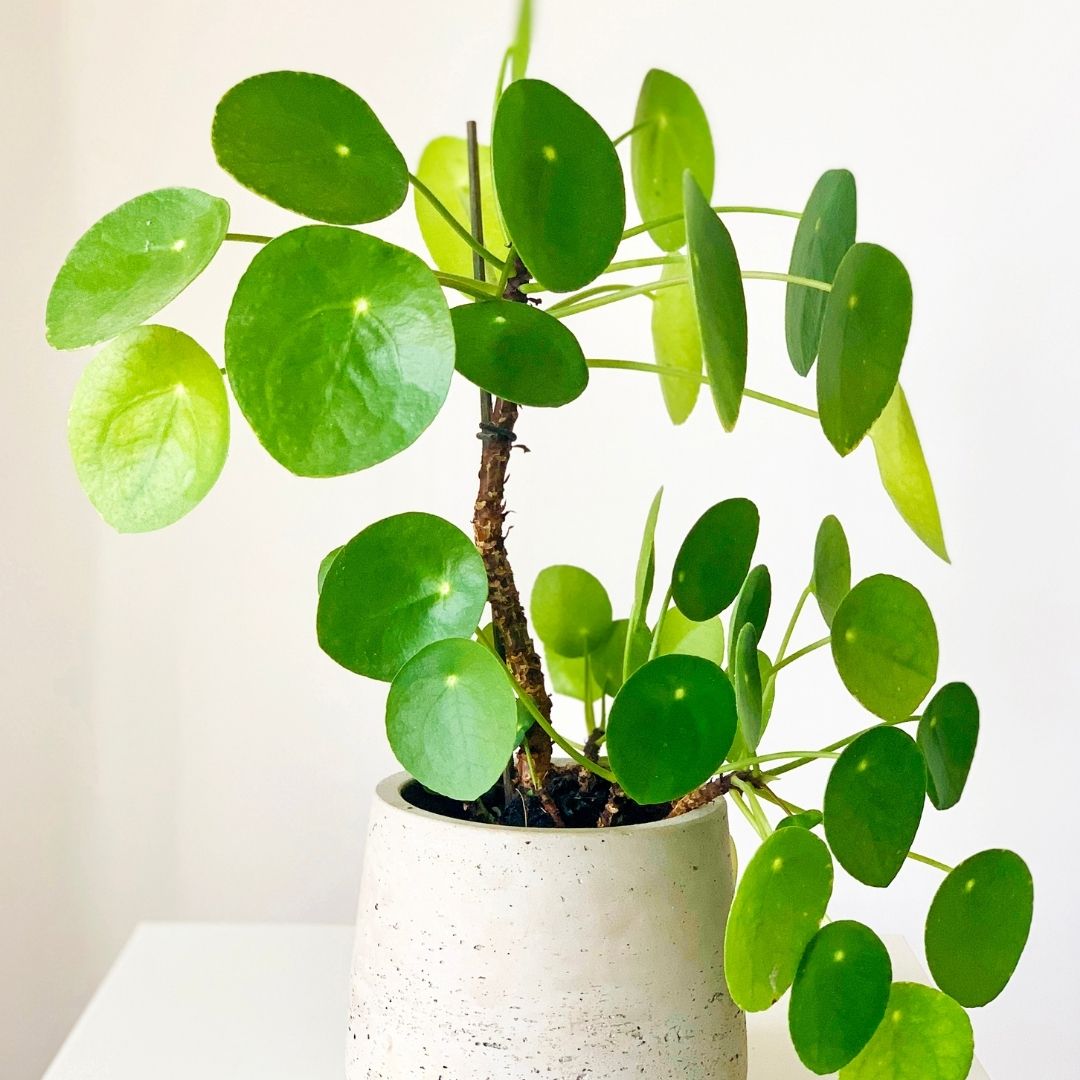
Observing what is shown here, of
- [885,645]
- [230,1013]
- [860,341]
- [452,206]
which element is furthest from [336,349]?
[230,1013]

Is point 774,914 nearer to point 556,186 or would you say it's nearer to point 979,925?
point 979,925

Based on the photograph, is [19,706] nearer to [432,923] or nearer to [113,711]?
[113,711]

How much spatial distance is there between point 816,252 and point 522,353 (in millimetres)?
186

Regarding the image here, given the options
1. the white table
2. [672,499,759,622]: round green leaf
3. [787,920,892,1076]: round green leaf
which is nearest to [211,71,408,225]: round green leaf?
[672,499,759,622]: round green leaf

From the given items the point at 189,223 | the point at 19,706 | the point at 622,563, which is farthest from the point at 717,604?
the point at 19,706

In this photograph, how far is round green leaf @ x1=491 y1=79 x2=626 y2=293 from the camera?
503 mm

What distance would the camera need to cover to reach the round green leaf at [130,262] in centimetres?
51

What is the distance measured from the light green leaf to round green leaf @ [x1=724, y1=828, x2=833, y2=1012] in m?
0.19

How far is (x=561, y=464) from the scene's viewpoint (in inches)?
61.7

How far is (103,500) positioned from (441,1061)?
0.30 metres

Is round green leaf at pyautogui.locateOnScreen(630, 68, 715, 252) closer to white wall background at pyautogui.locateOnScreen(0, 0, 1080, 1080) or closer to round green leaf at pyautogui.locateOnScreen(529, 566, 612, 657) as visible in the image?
round green leaf at pyautogui.locateOnScreen(529, 566, 612, 657)

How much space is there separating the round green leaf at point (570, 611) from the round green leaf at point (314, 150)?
384mm

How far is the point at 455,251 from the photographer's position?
2.75 feet

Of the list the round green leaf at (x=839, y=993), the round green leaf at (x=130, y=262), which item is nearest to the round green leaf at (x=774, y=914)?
the round green leaf at (x=839, y=993)
